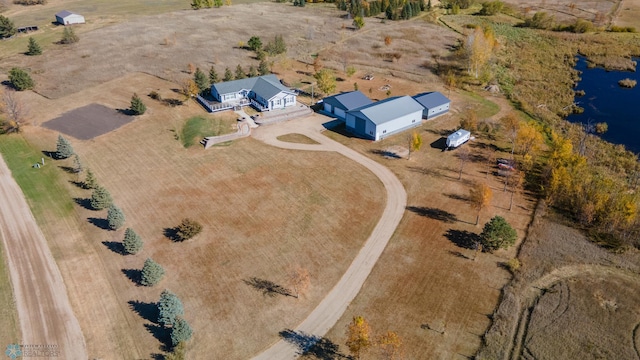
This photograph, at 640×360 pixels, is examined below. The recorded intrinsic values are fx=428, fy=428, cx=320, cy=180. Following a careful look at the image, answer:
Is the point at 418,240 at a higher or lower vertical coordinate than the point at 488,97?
lower

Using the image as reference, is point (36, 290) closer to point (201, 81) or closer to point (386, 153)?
point (386, 153)

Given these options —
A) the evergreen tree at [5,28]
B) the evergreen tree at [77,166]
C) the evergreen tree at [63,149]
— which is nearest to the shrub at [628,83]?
the evergreen tree at [77,166]

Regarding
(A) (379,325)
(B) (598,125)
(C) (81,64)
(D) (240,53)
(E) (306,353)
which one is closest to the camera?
(E) (306,353)

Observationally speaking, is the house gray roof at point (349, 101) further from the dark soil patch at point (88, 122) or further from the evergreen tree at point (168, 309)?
the evergreen tree at point (168, 309)

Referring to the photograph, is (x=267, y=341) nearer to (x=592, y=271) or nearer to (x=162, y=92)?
(x=592, y=271)

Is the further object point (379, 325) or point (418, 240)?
point (418, 240)

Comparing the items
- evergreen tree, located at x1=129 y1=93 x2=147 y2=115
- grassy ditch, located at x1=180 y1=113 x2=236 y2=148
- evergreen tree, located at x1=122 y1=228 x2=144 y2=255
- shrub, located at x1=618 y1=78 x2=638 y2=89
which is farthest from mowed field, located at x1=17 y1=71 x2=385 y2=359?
shrub, located at x1=618 y1=78 x2=638 y2=89

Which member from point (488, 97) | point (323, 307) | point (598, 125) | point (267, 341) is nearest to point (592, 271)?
point (323, 307)
